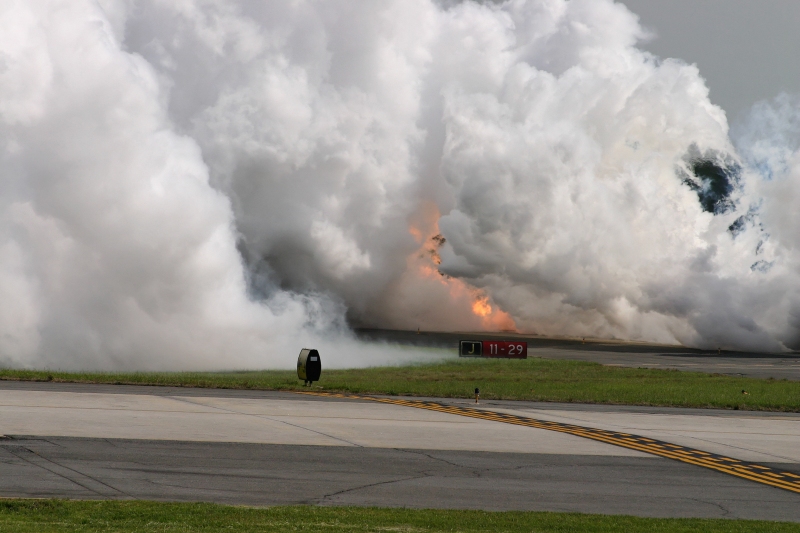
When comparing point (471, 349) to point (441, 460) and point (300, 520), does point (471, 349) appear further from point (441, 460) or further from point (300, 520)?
point (300, 520)

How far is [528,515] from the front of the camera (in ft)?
50.5

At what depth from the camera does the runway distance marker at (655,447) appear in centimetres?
2116

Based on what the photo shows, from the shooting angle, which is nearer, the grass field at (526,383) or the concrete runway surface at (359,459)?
the concrete runway surface at (359,459)

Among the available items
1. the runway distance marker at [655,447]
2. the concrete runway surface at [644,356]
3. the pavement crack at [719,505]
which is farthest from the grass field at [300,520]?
the concrete runway surface at [644,356]

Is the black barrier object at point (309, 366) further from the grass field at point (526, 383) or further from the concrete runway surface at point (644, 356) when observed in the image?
the concrete runway surface at point (644, 356)

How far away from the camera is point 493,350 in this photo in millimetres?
75562

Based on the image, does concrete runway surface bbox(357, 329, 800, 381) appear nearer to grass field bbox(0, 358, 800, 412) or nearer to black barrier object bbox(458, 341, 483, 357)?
black barrier object bbox(458, 341, 483, 357)

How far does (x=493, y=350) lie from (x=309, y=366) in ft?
115

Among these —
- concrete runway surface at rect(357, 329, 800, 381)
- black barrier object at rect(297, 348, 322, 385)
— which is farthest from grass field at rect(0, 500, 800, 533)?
concrete runway surface at rect(357, 329, 800, 381)

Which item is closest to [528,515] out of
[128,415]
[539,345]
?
[128,415]

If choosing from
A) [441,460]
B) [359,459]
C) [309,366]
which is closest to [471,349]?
[309,366]

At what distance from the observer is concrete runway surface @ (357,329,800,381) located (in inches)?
2598

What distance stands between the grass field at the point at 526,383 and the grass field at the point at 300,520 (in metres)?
24.9

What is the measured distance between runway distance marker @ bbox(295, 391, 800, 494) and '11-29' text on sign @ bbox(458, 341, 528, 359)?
36283mm
